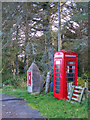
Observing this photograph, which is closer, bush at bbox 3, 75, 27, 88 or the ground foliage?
the ground foliage

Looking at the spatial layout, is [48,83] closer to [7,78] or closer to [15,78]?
[15,78]

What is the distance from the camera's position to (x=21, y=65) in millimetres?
14383

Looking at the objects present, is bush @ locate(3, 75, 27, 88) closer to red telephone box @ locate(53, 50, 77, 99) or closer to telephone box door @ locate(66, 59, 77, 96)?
red telephone box @ locate(53, 50, 77, 99)

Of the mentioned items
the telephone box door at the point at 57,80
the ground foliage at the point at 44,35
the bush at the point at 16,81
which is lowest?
the bush at the point at 16,81

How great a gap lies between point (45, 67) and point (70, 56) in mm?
3780

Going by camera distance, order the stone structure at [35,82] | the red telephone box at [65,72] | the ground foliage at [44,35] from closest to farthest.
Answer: the red telephone box at [65,72], the stone structure at [35,82], the ground foliage at [44,35]

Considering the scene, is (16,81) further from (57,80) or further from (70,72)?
(70,72)

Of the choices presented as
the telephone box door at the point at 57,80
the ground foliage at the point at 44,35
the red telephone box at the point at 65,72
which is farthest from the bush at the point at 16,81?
the red telephone box at the point at 65,72

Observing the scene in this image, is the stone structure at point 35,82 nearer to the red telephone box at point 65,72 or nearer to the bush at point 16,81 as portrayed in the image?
the red telephone box at point 65,72

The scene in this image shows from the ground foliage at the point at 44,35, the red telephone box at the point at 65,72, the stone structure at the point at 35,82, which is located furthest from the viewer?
the ground foliage at the point at 44,35

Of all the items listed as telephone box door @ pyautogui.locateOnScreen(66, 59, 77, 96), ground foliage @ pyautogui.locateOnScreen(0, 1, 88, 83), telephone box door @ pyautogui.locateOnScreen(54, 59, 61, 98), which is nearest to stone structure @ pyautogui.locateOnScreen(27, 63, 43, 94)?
ground foliage @ pyautogui.locateOnScreen(0, 1, 88, 83)

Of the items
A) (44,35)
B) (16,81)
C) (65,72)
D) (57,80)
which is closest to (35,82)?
(57,80)

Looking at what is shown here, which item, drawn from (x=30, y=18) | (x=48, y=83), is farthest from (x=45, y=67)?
(x=30, y=18)

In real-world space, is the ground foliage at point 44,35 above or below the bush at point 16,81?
above
